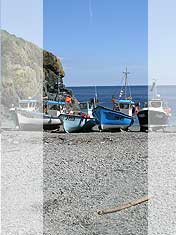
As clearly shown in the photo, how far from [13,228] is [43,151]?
380 cm

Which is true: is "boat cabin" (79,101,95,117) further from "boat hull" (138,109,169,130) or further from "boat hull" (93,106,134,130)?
"boat hull" (93,106,134,130)

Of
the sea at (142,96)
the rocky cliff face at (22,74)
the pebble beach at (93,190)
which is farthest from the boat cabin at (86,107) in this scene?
the pebble beach at (93,190)

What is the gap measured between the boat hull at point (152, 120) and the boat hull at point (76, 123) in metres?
1.49

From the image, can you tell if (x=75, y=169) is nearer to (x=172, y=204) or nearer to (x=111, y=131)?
(x=172, y=204)

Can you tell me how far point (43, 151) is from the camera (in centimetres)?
729

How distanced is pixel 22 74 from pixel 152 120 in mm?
13730

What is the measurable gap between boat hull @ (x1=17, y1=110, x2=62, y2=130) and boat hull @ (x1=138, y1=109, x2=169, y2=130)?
95.0 inches

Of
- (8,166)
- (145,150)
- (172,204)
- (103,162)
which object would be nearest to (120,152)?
(145,150)

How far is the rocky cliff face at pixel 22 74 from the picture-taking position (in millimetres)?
22359

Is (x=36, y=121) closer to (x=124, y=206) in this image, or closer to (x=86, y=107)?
(x=86, y=107)

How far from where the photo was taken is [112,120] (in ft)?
39.7

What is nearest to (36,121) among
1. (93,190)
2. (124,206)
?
(93,190)

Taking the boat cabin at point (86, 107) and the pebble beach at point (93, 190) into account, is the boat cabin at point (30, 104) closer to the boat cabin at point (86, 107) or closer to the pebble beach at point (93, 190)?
the boat cabin at point (86, 107)

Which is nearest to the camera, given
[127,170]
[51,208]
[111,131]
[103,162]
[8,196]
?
[51,208]
